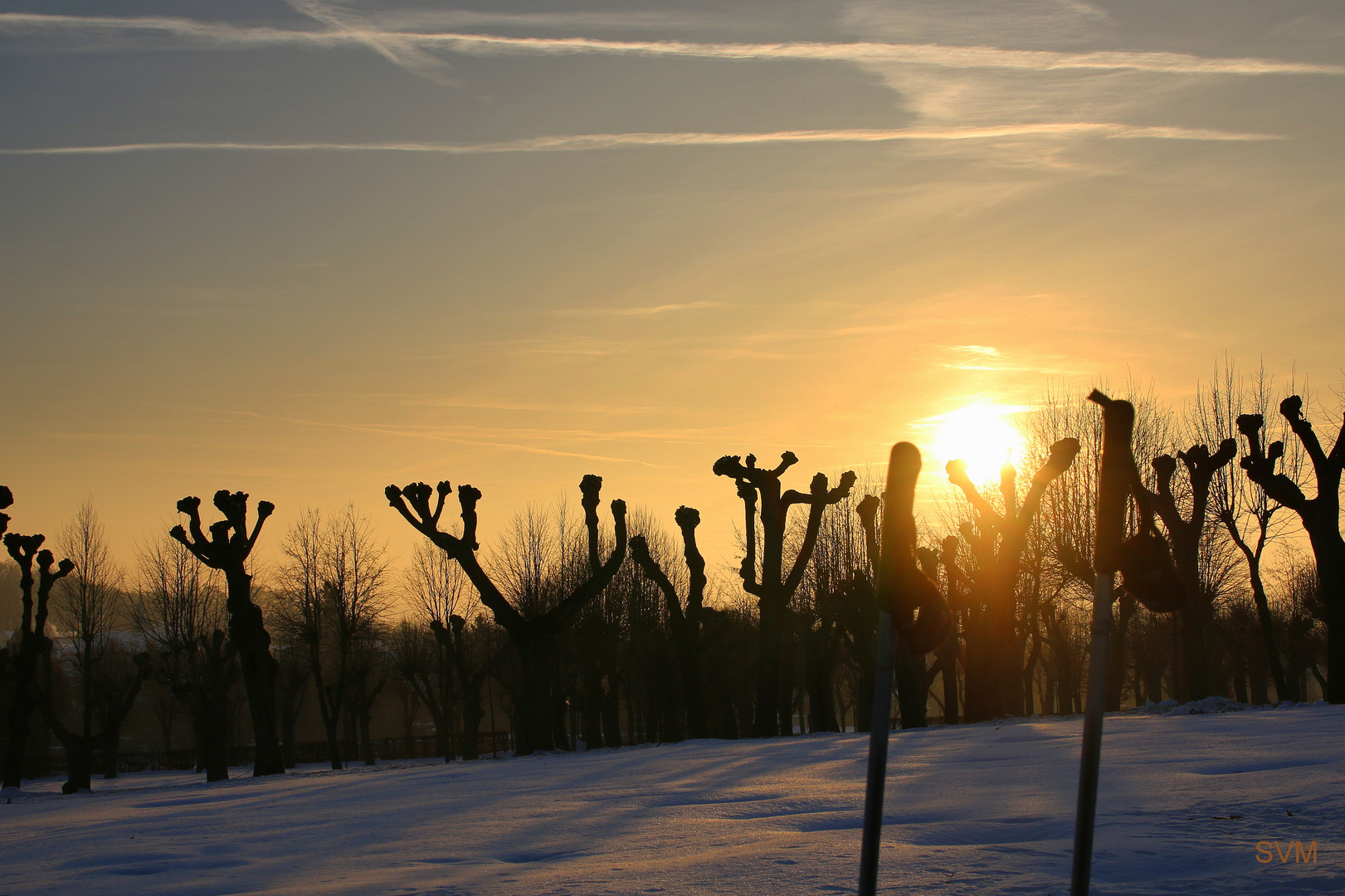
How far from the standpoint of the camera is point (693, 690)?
28.1 meters

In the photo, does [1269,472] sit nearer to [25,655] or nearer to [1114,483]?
[1114,483]

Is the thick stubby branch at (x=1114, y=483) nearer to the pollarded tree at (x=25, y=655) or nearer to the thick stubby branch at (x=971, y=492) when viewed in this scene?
the thick stubby branch at (x=971, y=492)

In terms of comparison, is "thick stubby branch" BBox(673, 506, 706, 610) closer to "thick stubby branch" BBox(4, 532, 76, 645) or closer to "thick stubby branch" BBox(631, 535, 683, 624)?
"thick stubby branch" BBox(631, 535, 683, 624)

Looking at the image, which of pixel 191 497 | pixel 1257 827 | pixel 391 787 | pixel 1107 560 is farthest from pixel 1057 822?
pixel 191 497

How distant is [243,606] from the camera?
2406cm

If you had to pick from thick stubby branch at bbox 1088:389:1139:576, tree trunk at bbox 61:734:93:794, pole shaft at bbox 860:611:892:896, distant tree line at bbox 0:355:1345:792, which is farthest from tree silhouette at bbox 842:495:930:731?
thick stubby branch at bbox 1088:389:1139:576

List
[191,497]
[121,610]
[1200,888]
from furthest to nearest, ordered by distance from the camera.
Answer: [121,610] → [191,497] → [1200,888]

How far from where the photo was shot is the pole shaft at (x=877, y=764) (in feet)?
9.30

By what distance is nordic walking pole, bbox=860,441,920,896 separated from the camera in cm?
279

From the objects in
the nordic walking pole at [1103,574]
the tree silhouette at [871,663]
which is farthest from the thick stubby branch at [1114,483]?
the tree silhouette at [871,663]

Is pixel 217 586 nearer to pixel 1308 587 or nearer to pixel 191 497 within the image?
pixel 191 497

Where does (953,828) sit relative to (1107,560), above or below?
below

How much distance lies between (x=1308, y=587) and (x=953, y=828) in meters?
51.0

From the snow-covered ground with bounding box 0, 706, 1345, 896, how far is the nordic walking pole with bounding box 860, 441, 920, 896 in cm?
182
